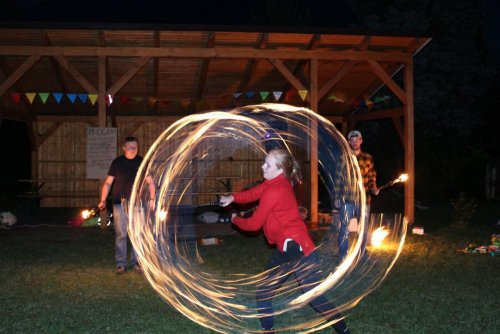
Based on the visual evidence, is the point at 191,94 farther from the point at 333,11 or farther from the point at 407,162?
the point at 333,11

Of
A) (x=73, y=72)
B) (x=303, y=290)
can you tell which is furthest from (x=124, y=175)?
(x=73, y=72)

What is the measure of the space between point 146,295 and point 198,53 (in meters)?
6.29

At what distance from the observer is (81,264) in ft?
30.4

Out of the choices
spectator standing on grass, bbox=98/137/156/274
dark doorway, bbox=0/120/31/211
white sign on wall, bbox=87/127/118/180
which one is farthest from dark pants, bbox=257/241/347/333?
dark doorway, bbox=0/120/31/211

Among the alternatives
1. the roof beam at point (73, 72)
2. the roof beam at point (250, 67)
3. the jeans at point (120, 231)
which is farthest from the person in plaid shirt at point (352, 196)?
the roof beam at point (73, 72)

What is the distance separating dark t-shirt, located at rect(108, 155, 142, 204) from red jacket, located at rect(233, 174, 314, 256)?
319 centimetres

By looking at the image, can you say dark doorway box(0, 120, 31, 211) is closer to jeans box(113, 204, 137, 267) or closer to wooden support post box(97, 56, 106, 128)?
wooden support post box(97, 56, 106, 128)

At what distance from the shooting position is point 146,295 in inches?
283

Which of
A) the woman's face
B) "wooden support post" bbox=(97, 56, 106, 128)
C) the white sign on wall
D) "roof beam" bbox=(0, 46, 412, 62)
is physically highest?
"roof beam" bbox=(0, 46, 412, 62)

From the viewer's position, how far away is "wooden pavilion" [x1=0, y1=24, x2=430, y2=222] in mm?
12125

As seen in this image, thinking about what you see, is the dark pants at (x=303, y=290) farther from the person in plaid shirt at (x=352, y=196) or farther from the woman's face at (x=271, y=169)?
the person in plaid shirt at (x=352, y=196)

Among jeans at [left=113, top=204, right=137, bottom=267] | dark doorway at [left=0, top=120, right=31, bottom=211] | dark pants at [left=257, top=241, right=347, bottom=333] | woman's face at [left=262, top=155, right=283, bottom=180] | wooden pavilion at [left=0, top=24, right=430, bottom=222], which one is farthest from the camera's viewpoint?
dark doorway at [left=0, top=120, right=31, bottom=211]

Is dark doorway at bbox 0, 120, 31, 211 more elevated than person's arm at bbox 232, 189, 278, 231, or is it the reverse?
dark doorway at bbox 0, 120, 31, 211

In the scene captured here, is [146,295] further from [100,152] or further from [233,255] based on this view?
[100,152]
